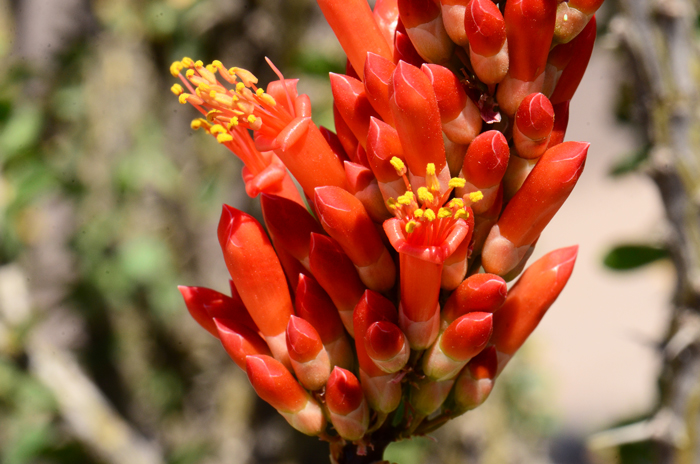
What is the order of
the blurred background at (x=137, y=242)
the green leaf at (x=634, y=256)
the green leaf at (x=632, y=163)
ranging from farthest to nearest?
the blurred background at (x=137, y=242) → the green leaf at (x=634, y=256) → the green leaf at (x=632, y=163)

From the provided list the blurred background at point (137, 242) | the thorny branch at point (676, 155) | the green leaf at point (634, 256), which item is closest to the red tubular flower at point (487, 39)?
the thorny branch at point (676, 155)

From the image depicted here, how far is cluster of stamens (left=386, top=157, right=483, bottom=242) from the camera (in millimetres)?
444

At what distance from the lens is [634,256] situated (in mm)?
1263

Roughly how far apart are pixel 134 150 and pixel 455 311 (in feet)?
6.21

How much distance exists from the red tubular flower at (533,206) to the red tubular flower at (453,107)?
2.6 inches

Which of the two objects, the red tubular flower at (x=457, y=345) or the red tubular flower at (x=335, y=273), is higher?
the red tubular flower at (x=335, y=273)

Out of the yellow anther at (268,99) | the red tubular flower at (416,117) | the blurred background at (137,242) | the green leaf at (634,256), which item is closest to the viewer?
the red tubular flower at (416,117)

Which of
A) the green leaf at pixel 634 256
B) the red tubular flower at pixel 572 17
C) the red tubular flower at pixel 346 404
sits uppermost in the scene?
the red tubular flower at pixel 572 17

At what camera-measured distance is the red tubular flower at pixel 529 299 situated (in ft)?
1.75

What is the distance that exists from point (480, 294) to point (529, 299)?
0.28 ft

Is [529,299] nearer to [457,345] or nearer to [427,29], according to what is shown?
[457,345]

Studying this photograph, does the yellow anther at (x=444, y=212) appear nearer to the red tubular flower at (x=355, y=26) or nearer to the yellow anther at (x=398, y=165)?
the yellow anther at (x=398, y=165)

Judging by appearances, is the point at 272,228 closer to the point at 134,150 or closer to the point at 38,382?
the point at 38,382

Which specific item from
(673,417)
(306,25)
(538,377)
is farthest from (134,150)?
(538,377)
